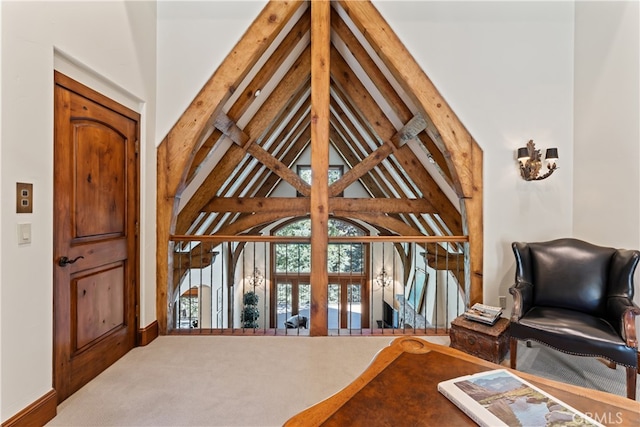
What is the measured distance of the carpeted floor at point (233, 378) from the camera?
1.68 metres

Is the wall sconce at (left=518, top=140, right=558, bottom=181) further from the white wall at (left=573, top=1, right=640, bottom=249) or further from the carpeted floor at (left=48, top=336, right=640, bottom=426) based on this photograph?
the carpeted floor at (left=48, top=336, right=640, bottom=426)

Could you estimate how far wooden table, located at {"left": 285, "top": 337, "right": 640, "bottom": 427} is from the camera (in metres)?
0.92

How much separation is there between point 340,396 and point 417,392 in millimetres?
279

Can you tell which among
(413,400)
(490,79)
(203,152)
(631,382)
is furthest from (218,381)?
(490,79)

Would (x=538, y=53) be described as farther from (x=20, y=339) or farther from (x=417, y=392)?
(x=20, y=339)

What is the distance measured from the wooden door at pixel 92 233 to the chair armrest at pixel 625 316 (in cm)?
336

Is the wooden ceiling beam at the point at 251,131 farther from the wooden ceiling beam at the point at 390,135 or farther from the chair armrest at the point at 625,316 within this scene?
the chair armrest at the point at 625,316

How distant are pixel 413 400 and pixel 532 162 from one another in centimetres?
252

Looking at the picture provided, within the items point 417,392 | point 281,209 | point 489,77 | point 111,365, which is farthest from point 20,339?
point 489,77

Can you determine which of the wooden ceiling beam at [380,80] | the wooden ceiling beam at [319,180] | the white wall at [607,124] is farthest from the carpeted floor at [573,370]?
the wooden ceiling beam at [380,80]

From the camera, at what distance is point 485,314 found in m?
2.35

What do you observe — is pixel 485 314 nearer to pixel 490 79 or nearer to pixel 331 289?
pixel 490 79

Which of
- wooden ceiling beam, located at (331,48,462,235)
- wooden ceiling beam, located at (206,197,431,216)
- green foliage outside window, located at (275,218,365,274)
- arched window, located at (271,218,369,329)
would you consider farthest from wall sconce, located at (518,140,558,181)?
arched window, located at (271,218,369,329)

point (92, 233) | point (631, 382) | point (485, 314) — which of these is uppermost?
point (92, 233)
